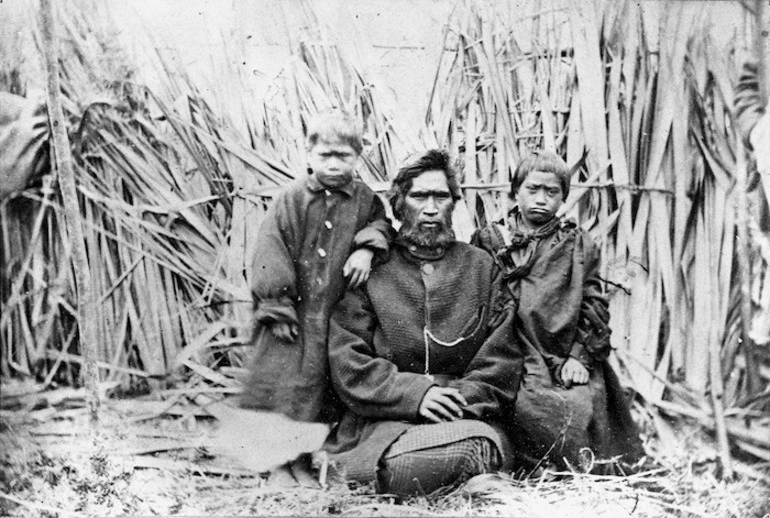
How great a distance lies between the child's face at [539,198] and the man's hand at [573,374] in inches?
24.7

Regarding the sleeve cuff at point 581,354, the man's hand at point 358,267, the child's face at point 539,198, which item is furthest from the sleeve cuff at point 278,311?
the sleeve cuff at point 581,354

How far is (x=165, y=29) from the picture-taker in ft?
13.4

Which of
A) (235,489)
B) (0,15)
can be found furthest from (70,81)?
(235,489)

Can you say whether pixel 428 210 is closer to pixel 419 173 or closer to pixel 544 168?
pixel 419 173

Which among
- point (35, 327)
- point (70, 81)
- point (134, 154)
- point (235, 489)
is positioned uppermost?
point (70, 81)

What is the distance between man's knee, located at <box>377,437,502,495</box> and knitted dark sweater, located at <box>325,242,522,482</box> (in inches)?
3.8

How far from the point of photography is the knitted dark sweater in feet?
12.6

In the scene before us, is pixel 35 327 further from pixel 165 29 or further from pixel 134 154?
pixel 165 29

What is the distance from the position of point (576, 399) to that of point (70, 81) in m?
2.70

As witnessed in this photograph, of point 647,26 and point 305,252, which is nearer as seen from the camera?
point 305,252

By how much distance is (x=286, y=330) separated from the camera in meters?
3.89

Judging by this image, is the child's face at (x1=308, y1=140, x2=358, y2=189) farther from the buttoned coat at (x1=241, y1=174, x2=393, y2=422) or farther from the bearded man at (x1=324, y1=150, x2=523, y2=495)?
the bearded man at (x1=324, y1=150, x2=523, y2=495)

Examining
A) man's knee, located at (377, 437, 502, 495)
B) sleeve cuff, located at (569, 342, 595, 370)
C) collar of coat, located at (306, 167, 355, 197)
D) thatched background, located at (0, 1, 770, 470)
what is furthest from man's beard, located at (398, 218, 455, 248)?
man's knee, located at (377, 437, 502, 495)

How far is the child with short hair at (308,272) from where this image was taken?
3900 mm
